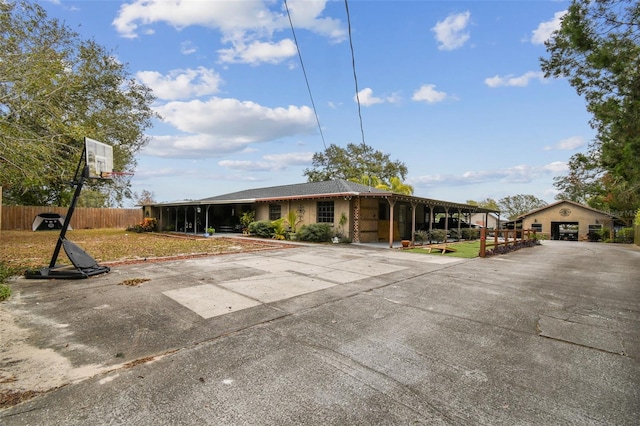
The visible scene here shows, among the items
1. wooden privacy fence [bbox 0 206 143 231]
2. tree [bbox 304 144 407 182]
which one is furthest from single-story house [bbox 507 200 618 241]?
wooden privacy fence [bbox 0 206 143 231]

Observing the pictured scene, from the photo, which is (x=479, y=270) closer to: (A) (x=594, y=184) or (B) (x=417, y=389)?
(B) (x=417, y=389)

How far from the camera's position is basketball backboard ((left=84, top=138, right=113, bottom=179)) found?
666 cm

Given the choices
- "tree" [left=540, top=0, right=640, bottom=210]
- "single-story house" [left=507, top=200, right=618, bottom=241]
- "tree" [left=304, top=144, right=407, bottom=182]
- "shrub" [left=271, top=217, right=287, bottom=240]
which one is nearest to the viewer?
"tree" [left=540, top=0, right=640, bottom=210]

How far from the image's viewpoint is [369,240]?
653 inches

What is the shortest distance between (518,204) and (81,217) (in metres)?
63.5

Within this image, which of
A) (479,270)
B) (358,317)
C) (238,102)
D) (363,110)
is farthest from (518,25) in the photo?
(238,102)

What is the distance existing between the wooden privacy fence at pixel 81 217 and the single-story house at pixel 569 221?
123 feet

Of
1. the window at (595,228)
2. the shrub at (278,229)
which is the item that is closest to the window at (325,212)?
the shrub at (278,229)

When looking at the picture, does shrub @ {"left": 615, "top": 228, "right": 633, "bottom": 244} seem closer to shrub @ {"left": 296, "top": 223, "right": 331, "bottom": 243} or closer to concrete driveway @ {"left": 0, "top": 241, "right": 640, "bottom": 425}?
shrub @ {"left": 296, "top": 223, "right": 331, "bottom": 243}

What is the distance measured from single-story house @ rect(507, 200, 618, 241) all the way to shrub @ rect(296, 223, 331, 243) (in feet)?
79.3

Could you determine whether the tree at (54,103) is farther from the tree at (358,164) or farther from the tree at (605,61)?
the tree at (358,164)

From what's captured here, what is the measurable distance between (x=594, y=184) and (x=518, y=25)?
3388cm

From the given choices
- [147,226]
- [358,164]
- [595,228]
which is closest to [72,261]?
[147,226]

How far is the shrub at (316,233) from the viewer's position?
52.2 feet
